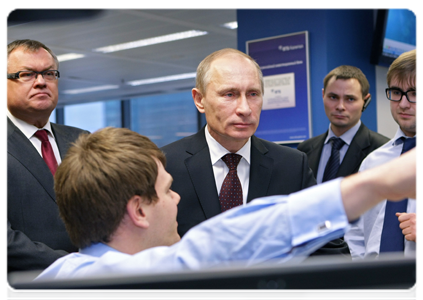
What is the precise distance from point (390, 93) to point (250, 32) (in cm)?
256

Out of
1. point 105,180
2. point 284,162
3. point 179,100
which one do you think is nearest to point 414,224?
point 284,162

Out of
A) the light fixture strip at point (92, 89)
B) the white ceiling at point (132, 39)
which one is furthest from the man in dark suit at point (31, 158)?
the light fixture strip at point (92, 89)

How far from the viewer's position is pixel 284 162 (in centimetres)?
159

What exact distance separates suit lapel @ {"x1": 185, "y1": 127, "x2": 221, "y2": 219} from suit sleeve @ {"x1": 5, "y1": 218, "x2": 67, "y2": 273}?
59 centimetres

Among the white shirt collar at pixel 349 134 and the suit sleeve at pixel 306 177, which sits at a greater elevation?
the white shirt collar at pixel 349 134

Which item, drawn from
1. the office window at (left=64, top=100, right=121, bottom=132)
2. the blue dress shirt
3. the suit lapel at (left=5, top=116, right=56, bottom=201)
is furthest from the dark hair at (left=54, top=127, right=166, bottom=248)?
the office window at (left=64, top=100, right=121, bottom=132)

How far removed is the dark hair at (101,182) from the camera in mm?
921

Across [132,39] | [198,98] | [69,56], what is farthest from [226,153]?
[69,56]

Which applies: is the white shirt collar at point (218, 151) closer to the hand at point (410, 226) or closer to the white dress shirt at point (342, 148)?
the hand at point (410, 226)

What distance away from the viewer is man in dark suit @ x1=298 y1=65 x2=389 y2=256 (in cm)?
286

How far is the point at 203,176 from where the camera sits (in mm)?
1537

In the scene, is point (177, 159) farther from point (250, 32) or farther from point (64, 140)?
point (250, 32)

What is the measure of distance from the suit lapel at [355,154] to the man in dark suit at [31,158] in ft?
5.27

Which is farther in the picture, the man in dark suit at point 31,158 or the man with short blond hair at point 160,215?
the man in dark suit at point 31,158
